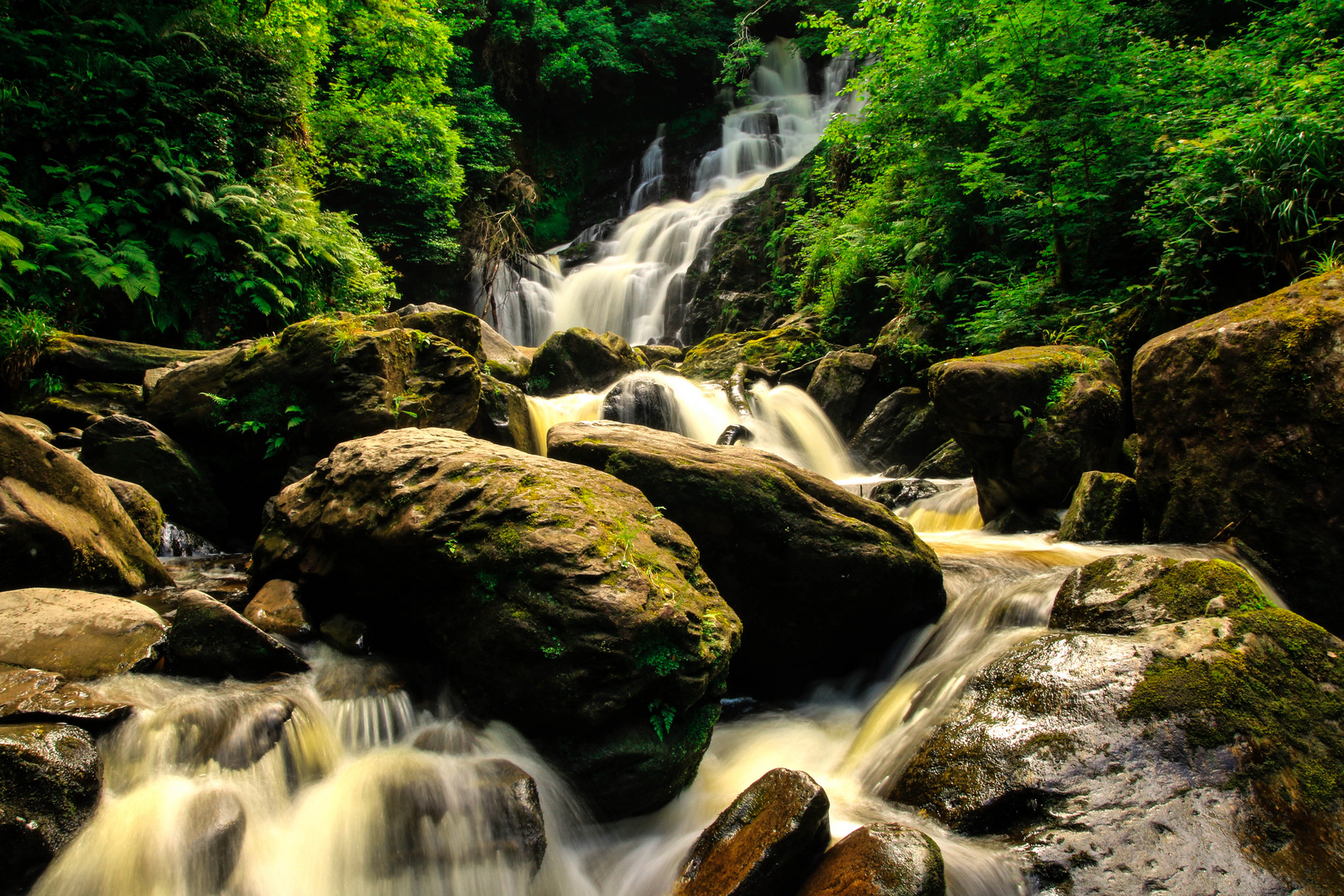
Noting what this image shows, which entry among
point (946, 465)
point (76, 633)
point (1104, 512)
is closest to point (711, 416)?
point (946, 465)

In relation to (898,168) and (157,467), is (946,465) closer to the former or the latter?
(898,168)

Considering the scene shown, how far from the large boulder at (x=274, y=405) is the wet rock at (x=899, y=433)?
6.85 meters

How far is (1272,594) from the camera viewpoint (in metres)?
4.27

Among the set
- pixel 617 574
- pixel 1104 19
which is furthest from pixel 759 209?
pixel 617 574

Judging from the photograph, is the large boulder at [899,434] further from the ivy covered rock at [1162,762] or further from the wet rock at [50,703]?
the wet rock at [50,703]

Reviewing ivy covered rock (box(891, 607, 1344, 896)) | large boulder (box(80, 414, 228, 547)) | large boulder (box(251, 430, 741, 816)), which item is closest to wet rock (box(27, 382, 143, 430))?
large boulder (box(80, 414, 228, 547))

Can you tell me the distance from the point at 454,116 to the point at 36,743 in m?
19.7

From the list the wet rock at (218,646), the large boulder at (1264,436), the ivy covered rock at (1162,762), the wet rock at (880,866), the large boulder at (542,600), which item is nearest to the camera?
the wet rock at (880,866)

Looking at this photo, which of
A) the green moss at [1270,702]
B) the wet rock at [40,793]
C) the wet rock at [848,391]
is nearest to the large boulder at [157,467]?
the wet rock at [40,793]

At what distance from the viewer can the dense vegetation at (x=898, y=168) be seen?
6.48 metres

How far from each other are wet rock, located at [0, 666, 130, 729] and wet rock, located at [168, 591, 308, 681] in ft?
1.65

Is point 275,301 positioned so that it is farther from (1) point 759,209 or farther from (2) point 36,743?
(1) point 759,209

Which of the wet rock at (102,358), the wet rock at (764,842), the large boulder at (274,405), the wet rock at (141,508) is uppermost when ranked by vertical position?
the wet rock at (102,358)

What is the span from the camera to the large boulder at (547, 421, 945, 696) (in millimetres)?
4883
